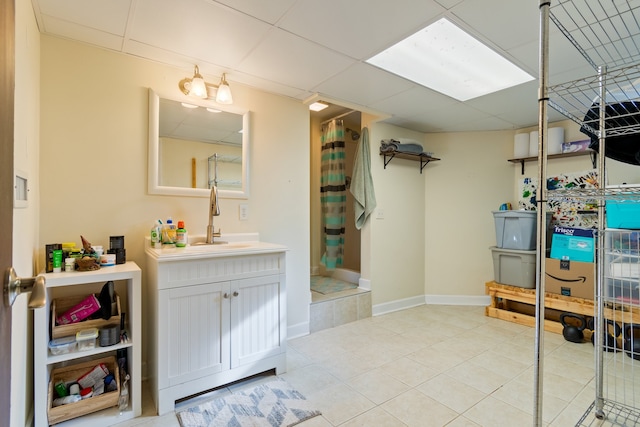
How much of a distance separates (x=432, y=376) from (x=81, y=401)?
2.17m

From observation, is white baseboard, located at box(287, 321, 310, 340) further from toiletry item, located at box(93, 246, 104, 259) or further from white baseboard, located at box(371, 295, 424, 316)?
toiletry item, located at box(93, 246, 104, 259)

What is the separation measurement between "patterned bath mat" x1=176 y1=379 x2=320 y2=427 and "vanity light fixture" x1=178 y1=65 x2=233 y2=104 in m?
2.11

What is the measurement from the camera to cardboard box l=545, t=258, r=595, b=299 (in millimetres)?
2852

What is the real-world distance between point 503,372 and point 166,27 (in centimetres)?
325

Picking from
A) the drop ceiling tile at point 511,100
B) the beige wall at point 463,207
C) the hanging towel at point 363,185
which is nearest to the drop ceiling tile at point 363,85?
the hanging towel at point 363,185

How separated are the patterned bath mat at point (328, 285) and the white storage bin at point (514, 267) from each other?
1.67 metres

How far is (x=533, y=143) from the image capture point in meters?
3.54

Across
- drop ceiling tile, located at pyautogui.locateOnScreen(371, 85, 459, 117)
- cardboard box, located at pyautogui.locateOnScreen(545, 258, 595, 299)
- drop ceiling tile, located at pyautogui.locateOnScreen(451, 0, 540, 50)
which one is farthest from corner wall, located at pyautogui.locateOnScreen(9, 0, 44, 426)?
cardboard box, located at pyautogui.locateOnScreen(545, 258, 595, 299)

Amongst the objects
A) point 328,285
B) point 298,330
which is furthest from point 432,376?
point 328,285

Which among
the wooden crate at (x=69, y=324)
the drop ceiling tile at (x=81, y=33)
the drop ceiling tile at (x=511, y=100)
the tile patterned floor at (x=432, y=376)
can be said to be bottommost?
the tile patterned floor at (x=432, y=376)

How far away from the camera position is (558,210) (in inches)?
134

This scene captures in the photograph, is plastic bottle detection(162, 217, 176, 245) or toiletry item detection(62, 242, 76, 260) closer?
toiletry item detection(62, 242, 76, 260)

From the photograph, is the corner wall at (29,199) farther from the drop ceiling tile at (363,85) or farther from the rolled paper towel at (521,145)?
the rolled paper towel at (521,145)

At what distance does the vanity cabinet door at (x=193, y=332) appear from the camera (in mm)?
1743
